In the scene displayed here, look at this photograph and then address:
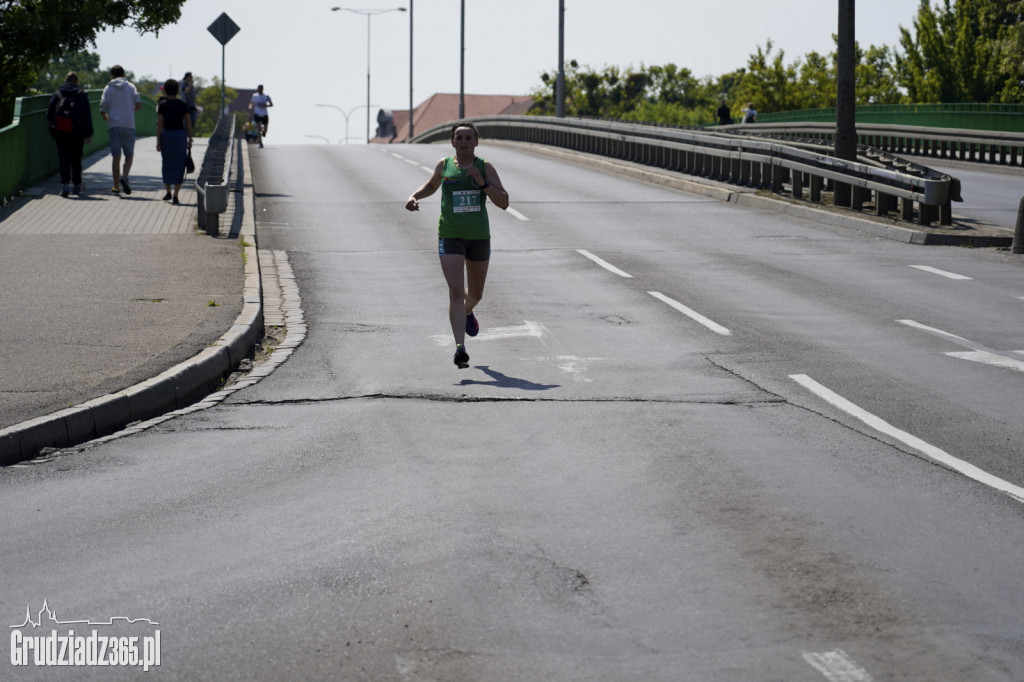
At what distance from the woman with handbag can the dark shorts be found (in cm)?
1088

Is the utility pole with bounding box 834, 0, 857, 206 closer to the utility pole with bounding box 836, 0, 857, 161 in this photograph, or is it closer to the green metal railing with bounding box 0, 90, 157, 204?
the utility pole with bounding box 836, 0, 857, 161

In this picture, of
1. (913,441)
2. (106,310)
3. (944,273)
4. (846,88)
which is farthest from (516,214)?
(913,441)

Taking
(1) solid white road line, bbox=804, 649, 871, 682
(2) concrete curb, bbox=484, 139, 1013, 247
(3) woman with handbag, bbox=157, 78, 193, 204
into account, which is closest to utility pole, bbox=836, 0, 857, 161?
(2) concrete curb, bbox=484, 139, 1013, 247

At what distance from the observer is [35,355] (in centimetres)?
1012

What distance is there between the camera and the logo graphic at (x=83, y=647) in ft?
15.6

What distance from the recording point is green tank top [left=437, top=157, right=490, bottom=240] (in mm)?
10297

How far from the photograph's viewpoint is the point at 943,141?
1618 inches

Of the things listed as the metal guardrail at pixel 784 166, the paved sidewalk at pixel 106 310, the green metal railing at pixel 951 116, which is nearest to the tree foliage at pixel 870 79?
the green metal railing at pixel 951 116

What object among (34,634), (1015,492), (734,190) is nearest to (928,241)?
(734,190)

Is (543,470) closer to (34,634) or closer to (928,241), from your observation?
(34,634)

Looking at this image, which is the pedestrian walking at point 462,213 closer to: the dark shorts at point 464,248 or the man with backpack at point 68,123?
the dark shorts at point 464,248

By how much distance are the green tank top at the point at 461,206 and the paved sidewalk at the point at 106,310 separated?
1.96 metres

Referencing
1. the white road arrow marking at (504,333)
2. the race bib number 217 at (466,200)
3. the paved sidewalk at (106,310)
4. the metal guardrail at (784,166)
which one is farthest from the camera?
the metal guardrail at (784,166)

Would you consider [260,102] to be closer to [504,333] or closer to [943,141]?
[943,141]
